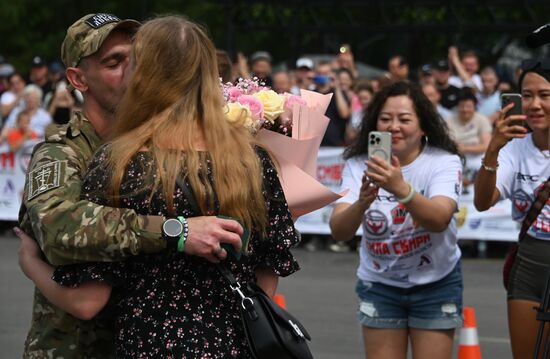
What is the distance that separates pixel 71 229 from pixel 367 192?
2.39 meters

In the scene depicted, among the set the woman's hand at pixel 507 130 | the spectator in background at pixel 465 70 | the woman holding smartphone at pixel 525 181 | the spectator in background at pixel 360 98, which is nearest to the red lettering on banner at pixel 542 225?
the woman holding smartphone at pixel 525 181

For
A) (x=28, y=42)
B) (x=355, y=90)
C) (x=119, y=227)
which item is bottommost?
(x=28, y=42)

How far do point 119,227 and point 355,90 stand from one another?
12483 millimetres

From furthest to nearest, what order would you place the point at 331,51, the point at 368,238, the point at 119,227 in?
the point at 331,51 → the point at 368,238 → the point at 119,227

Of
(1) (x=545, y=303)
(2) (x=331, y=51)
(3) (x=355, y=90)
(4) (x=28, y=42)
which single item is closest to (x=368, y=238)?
(1) (x=545, y=303)

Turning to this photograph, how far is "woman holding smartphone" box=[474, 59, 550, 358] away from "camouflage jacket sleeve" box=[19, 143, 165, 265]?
2511 millimetres

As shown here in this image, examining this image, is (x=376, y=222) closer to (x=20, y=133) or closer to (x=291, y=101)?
(x=291, y=101)

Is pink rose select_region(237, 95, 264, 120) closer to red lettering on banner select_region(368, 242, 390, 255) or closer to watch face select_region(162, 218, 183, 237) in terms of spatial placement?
watch face select_region(162, 218, 183, 237)

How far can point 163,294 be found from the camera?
3.42m

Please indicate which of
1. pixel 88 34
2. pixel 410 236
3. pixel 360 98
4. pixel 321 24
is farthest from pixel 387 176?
pixel 321 24

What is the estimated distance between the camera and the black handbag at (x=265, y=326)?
339 centimetres

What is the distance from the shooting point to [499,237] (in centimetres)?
1373

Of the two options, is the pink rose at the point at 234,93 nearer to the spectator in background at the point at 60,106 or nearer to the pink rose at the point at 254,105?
the pink rose at the point at 254,105

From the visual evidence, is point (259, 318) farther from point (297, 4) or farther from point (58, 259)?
point (297, 4)
